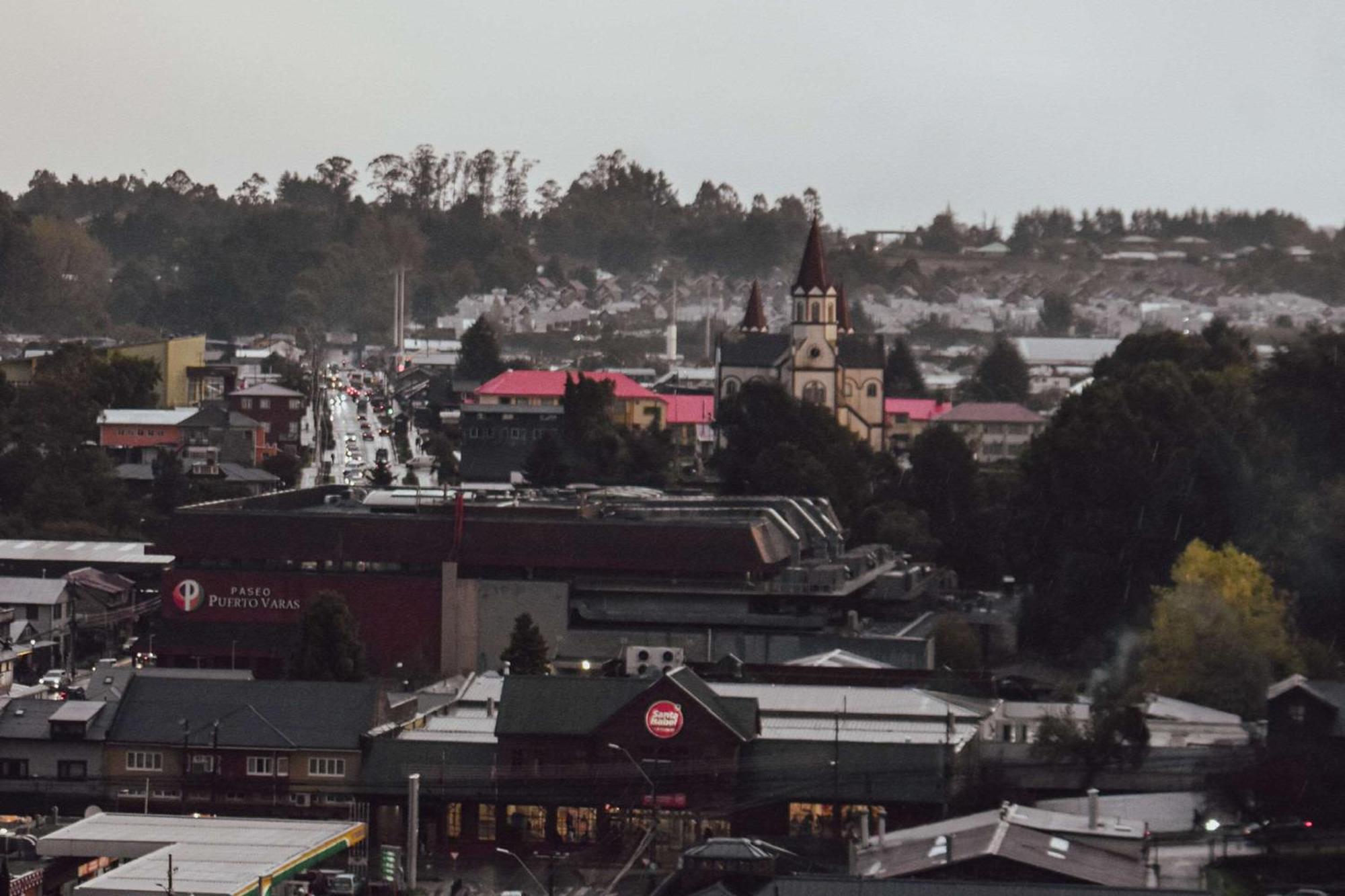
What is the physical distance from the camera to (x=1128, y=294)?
10025 cm

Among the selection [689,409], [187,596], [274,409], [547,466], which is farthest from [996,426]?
[187,596]

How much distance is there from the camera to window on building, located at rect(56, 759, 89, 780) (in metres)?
22.9

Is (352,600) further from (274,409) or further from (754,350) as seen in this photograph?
(754,350)

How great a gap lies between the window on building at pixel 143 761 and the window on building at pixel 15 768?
0.87m

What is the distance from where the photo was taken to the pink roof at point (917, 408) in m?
59.8

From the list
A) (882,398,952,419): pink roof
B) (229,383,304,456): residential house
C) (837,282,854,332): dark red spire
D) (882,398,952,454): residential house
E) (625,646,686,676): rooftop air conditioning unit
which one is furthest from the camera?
(882,398,952,419): pink roof

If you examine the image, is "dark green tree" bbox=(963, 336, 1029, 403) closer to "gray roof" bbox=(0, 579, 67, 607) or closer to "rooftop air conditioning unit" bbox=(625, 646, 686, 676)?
"gray roof" bbox=(0, 579, 67, 607)

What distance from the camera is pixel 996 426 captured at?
194 ft

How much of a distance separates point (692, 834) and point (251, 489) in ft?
77.8

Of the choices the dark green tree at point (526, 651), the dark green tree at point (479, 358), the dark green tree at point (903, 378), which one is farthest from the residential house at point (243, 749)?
the dark green tree at point (903, 378)

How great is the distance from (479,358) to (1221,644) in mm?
38297

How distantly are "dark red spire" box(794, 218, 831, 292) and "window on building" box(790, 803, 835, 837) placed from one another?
102 ft

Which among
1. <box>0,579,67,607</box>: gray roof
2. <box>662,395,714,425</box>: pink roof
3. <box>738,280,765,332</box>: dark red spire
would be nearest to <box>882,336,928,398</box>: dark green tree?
<box>738,280,765,332</box>: dark red spire

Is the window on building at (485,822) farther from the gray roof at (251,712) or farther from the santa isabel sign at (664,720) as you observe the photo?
the santa isabel sign at (664,720)
